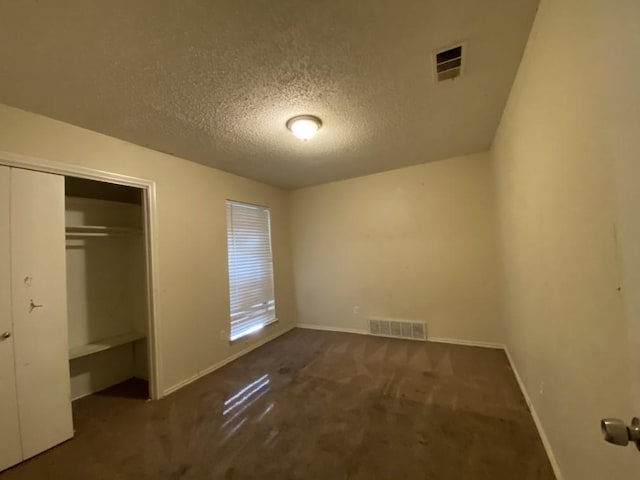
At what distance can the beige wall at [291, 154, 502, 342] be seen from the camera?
3.46 meters

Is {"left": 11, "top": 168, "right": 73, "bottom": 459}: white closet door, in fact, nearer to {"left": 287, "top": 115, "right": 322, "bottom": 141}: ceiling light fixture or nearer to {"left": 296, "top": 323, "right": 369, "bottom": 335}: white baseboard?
{"left": 287, "top": 115, "right": 322, "bottom": 141}: ceiling light fixture

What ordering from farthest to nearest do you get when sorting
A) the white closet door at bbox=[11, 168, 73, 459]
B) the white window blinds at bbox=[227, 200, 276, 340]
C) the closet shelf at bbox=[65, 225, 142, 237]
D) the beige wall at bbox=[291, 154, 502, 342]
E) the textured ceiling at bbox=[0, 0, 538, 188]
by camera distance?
the white window blinds at bbox=[227, 200, 276, 340]
the beige wall at bbox=[291, 154, 502, 342]
the closet shelf at bbox=[65, 225, 142, 237]
the white closet door at bbox=[11, 168, 73, 459]
the textured ceiling at bbox=[0, 0, 538, 188]

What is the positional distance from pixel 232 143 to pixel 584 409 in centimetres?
310

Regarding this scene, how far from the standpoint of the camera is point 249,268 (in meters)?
3.93

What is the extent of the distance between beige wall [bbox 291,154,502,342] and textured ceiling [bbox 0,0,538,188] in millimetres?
1172

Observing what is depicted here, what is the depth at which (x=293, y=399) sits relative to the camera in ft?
8.04

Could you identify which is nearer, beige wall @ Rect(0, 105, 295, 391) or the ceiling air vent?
the ceiling air vent

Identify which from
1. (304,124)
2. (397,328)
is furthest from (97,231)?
(397,328)

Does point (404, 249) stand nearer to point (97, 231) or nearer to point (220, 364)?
point (220, 364)

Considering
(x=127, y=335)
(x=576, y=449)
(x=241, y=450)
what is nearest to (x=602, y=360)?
(x=576, y=449)

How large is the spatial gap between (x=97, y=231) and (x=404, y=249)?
12.7 feet

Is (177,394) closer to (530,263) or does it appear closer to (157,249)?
(157,249)

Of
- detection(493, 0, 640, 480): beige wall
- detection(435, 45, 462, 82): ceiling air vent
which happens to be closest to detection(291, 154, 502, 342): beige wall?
detection(493, 0, 640, 480): beige wall

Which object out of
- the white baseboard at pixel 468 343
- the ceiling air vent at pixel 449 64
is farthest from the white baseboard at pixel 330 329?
the ceiling air vent at pixel 449 64
